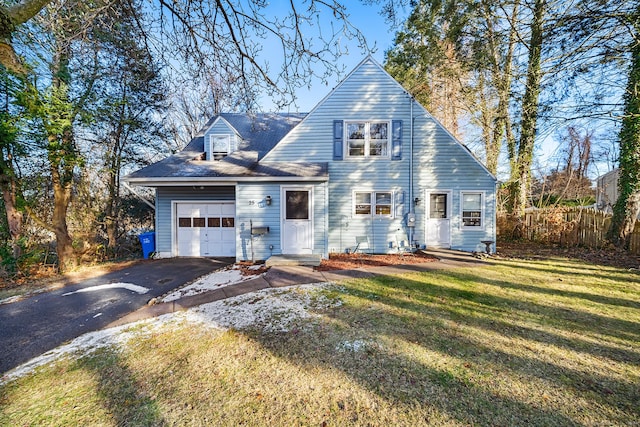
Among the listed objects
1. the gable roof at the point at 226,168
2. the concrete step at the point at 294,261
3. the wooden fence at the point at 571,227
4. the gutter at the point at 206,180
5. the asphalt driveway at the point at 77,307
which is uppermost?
the gable roof at the point at 226,168

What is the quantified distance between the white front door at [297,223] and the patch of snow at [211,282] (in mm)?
1882

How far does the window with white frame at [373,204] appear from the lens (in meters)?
9.61

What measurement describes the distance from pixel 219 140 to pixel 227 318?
8.08 m

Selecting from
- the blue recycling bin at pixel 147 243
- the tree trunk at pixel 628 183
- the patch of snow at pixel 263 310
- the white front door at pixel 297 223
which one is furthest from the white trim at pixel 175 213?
the tree trunk at pixel 628 183

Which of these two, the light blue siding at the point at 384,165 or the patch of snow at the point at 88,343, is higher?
the light blue siding at the point at 384,165

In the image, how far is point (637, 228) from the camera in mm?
8258

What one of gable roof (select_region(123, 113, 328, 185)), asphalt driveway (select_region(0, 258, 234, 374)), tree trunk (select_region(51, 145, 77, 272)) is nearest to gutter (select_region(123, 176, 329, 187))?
gable roof (select_region(123, 113, 328, 185))

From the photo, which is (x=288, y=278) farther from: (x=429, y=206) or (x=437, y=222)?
(x=437, y=222)

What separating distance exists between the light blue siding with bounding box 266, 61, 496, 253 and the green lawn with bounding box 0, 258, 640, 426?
16.5 feet

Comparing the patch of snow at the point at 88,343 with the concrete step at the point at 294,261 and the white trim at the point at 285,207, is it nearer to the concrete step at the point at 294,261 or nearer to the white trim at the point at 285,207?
the concrete step at the point at 294,261

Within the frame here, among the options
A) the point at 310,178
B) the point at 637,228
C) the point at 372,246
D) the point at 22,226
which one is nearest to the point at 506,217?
the point at 637,228

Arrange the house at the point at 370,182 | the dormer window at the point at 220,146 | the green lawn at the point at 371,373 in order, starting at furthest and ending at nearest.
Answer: the dormer window at the point at 220,146
the house at the point at 370,182
the green lawn at the point at 371,373

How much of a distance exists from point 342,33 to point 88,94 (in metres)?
9.87

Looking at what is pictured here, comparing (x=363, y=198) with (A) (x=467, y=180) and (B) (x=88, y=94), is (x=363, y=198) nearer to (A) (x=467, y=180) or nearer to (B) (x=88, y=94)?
(A) (x=467, y=180)
